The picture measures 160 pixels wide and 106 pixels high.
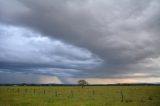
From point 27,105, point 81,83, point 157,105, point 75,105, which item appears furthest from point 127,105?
point 81,83

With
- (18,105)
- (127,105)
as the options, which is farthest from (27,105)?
(127,105)

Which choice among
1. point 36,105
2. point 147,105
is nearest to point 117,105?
point 147,105

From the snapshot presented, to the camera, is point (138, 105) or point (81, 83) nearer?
point (138, 105)

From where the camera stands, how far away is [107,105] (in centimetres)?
3825

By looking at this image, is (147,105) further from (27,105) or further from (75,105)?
(27,105)

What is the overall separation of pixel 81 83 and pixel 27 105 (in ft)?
493

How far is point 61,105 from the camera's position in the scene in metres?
38.2

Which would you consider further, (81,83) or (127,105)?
(81,83)

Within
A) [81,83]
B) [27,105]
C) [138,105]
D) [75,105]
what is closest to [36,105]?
[27,105]

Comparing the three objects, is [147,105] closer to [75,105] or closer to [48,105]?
[75,105]

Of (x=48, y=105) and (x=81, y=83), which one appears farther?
(x=81, y=83)

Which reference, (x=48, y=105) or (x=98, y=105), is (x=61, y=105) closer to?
(x=48, y=105)

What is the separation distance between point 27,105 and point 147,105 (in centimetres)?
1805

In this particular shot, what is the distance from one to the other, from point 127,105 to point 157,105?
14.4ft
